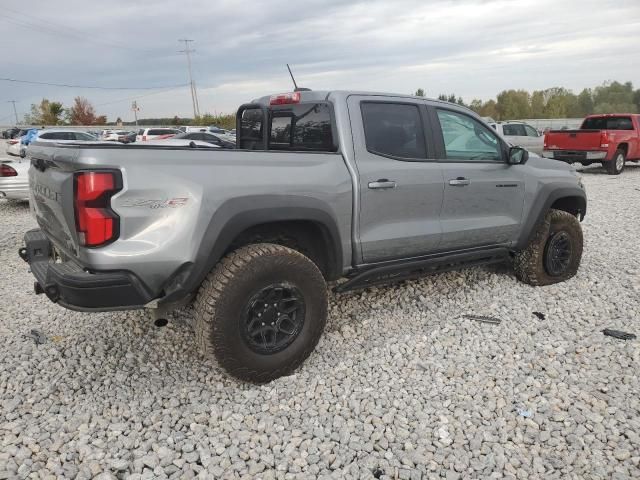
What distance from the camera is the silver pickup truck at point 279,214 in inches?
103

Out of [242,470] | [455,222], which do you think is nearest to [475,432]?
[242,470]

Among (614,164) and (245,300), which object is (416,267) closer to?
(245,300)

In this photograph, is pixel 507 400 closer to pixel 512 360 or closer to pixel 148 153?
pixel 512 360

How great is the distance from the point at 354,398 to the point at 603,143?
13995 millimetres

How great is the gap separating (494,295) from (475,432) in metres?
2.17

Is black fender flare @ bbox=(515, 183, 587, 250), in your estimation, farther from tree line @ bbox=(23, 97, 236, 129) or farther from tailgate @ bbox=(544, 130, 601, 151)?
tree line @ bbox=(23, 97, 236, 129)

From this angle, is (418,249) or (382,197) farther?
(418,249)

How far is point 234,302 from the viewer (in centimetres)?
290

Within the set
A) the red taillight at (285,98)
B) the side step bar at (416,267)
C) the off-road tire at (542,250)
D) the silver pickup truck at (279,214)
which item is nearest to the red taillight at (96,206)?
the silver pickup truck at (279,214)

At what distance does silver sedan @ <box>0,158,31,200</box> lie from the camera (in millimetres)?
8914

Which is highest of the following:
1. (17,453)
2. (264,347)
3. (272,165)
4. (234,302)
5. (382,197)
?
(272,165)

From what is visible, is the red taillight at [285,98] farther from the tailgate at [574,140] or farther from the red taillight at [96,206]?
the tailgate at [574,140]

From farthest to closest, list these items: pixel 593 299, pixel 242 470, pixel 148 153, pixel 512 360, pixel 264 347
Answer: pixel 593 299, pixel 512 360, pixel 264 347, pixel 148 153, pixel 242 470

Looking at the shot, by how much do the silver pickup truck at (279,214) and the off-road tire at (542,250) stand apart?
0.20m
